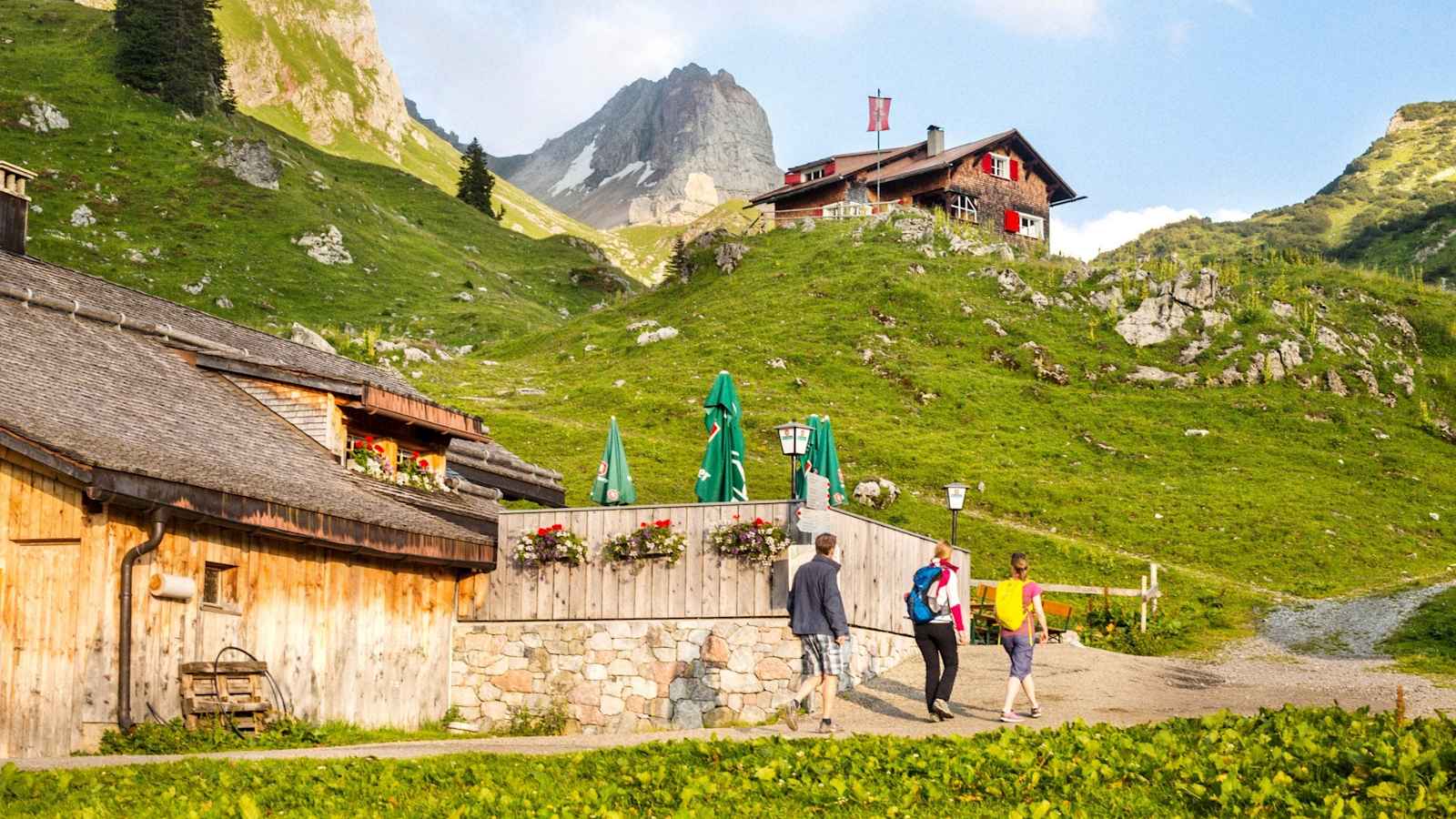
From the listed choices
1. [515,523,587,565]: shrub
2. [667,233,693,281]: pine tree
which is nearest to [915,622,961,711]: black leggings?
[515,523,587,565]: shrub

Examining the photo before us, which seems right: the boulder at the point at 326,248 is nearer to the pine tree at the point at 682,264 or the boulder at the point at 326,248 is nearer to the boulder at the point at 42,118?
the boulder at the point at 42,118

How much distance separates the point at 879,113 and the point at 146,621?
65.6m

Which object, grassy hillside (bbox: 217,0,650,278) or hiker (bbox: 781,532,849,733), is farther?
grassy hillside (bbox: 217,0,650,278)

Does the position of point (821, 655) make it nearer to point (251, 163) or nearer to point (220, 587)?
point (220, 587)

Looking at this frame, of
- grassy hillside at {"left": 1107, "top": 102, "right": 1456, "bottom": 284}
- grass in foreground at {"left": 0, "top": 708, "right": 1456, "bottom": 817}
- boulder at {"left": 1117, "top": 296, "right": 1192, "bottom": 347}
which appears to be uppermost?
grassy hillside at {"left": 1107, "top": 102, "right": 1456, "bottom": 284}

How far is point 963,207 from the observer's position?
236ft

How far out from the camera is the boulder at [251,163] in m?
77.8

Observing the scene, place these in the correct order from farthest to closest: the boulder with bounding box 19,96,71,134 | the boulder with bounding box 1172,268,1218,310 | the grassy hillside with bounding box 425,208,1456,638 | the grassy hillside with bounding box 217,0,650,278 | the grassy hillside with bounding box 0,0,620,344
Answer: the grassy hillside with bounding box 217,0,650,278 < the boulder with bounding box 19,96,71,134 < the grassy hillside with bounding box 0,0,620,344 < the boulder with bounding box 1172,268,1218,310 < the grassy hillside with bounding box 425,208,1456,638

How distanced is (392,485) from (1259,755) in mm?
13509

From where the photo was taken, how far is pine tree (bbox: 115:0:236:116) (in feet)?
267

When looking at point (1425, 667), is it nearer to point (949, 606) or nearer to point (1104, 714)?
point (1104, 714)

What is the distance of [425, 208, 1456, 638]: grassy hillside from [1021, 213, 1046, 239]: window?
1405 cm

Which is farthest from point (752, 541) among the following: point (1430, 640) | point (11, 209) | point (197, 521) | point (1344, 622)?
point (1344, 622)

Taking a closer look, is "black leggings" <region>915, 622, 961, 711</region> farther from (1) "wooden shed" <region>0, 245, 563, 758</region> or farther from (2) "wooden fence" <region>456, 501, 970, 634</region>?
(1) "wooden shed" <region>0, 245, 563, 758</region>
